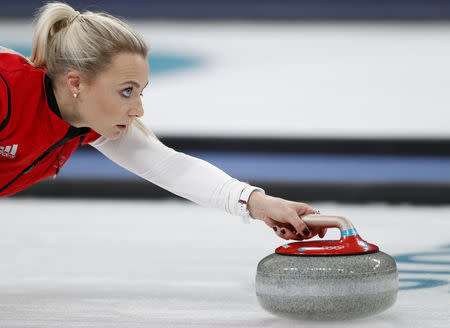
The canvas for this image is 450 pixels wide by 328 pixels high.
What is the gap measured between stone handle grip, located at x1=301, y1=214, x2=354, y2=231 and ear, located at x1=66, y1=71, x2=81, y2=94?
2.15ft

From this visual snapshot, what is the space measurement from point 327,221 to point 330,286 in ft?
0.57

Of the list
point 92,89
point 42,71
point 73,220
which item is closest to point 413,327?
point 92,89

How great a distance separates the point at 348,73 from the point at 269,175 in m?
0.94

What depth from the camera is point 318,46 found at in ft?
17.1

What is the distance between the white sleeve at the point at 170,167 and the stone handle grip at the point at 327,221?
0.31 meters

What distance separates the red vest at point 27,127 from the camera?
1.76 meters

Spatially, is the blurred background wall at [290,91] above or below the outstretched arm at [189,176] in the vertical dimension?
above

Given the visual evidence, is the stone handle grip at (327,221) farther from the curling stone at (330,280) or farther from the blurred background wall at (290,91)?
the blurred background wall at (290,91)

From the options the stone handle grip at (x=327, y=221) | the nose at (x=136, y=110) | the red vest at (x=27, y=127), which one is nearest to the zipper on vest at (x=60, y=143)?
the red vest at (x=27, y=127)

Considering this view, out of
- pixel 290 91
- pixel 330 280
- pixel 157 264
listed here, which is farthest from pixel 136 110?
pixel 290 91

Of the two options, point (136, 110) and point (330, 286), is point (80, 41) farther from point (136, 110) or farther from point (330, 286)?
point (330, 286)

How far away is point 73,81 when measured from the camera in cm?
178

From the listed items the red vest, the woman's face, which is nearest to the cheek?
the woman's face

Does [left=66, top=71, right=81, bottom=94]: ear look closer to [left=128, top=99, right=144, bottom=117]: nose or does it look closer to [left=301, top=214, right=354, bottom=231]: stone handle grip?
[left=128, top=99, right=144, bottom=117]: nose
